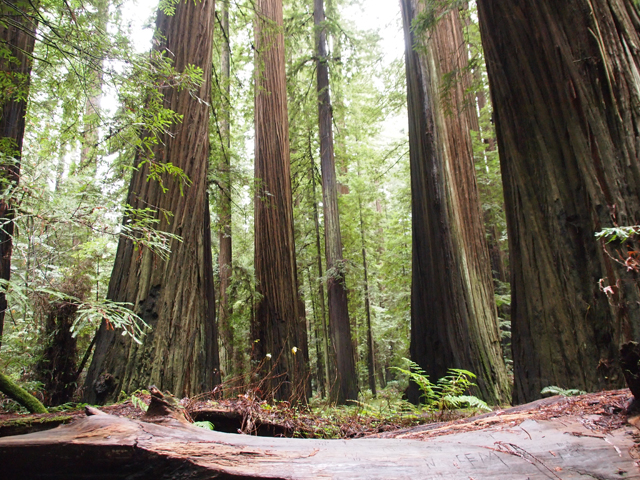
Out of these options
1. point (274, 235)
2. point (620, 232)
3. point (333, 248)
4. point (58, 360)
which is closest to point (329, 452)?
point (620, 232)

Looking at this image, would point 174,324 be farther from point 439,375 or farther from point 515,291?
point 439,375

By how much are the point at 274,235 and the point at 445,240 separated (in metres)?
3.71

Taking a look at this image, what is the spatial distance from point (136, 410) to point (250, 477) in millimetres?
1711

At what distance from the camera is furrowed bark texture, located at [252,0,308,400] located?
707 cm

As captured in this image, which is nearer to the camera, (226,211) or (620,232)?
(620,232)

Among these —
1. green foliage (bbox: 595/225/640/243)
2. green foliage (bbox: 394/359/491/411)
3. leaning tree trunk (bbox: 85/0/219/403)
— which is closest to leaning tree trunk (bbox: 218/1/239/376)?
leaning tree trunk (bbox: 85/0/219/403)

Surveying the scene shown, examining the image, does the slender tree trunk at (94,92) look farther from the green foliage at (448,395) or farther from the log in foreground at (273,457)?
the green foliage at (448,395)

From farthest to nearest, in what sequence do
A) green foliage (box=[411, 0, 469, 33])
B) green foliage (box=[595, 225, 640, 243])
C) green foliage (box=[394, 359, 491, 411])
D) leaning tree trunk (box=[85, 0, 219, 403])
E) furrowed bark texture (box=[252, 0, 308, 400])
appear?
furrowed bark texture (box=[252, 0, 308, 400]) → green foliage (box=[411, 0, 469, 33]) → leaning tree trunk (box=[85, 0, 219, 403]) → green foliage (box=[394, 359, 491, 411]) → green foliage (box=[595, 225, 640, 243])

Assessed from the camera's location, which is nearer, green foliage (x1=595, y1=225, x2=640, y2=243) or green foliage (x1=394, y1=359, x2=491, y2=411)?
green foliage (x1=595, y1=225, x2=640, y2=243)

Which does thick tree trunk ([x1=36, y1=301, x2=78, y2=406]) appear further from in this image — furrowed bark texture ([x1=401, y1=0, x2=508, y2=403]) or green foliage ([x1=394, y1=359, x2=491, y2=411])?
furrowed bark texture ([x1=401, y1=0, x2=508, y2=403])

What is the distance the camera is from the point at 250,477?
1.26 metres

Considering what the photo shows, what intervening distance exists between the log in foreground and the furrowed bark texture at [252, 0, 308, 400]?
16.5 ft

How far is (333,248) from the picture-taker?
11031 mm

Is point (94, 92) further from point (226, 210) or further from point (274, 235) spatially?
point (274, 235)
